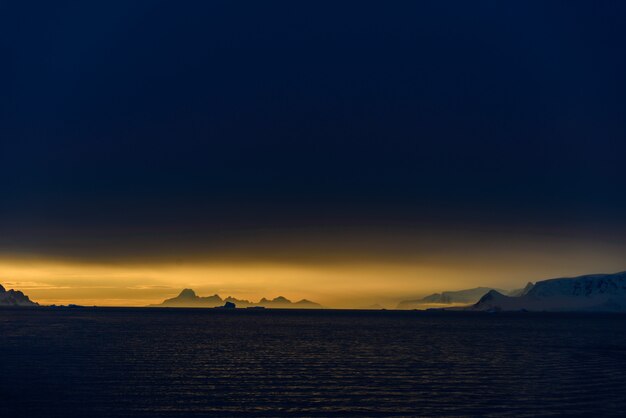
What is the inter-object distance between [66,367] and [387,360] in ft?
129

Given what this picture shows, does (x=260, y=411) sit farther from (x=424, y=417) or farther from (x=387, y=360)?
(x=387, y=360)

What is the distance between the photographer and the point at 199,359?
307ft

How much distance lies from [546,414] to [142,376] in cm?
4047

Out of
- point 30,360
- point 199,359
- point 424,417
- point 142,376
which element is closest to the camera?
point 424,417

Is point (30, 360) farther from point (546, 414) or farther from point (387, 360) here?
point (546, 414)

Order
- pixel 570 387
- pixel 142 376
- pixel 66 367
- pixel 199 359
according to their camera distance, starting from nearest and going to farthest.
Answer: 1. pixel 570 387
2. pixel 142 376
3. pixel 66 367
4. pixel 199 359

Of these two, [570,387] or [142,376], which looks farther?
[142,376]

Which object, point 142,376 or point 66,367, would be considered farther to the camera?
point 66,367

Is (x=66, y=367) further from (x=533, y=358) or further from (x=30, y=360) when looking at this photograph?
(x=533, y=358)

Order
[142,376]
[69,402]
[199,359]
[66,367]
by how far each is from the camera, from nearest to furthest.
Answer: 1. [69,402]
2. [142,376]
3. [66,367]
4. [199,359]

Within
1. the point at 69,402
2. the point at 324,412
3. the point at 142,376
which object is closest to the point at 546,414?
the point at 324,412

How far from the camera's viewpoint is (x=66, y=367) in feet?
259

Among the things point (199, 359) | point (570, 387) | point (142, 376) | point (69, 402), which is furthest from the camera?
point (199, 359)

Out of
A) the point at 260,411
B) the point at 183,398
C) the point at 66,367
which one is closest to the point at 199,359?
the point at 66,367
